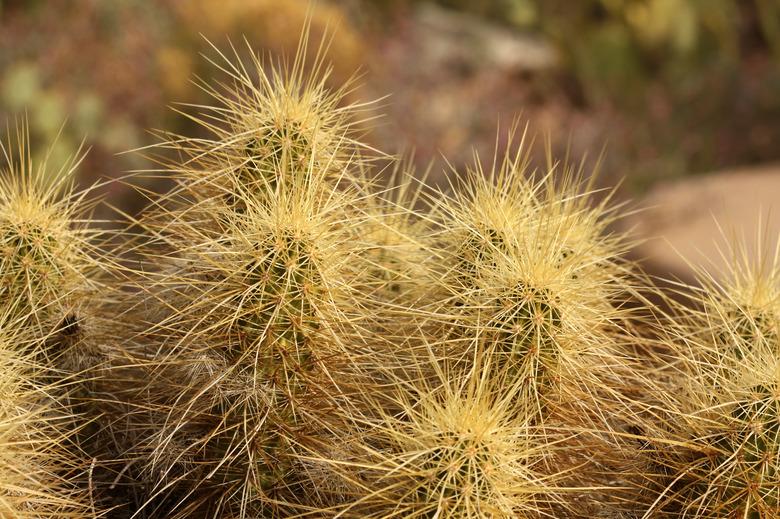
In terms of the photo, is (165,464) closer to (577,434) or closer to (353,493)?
(353,493)

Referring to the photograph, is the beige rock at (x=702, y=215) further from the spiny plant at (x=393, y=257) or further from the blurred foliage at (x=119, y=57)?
the spiny plant at (x=393, y=257)

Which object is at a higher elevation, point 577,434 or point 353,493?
point 577,434

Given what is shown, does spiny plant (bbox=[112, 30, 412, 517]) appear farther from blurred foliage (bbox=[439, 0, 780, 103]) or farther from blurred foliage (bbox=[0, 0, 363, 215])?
blurred foliage (bbox=[439, 0, 780, 103])

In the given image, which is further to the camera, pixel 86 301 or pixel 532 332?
pixel 86 301

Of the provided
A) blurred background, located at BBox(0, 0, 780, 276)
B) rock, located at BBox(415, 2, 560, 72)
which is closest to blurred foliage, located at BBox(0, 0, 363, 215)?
blurred background, located at BBox(0, 0, 780, 276)

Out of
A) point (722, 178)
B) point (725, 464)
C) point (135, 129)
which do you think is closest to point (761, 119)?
point (722, 178)

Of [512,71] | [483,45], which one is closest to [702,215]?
[512,71]

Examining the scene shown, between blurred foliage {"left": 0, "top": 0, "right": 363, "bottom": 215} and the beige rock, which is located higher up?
the beige rock
